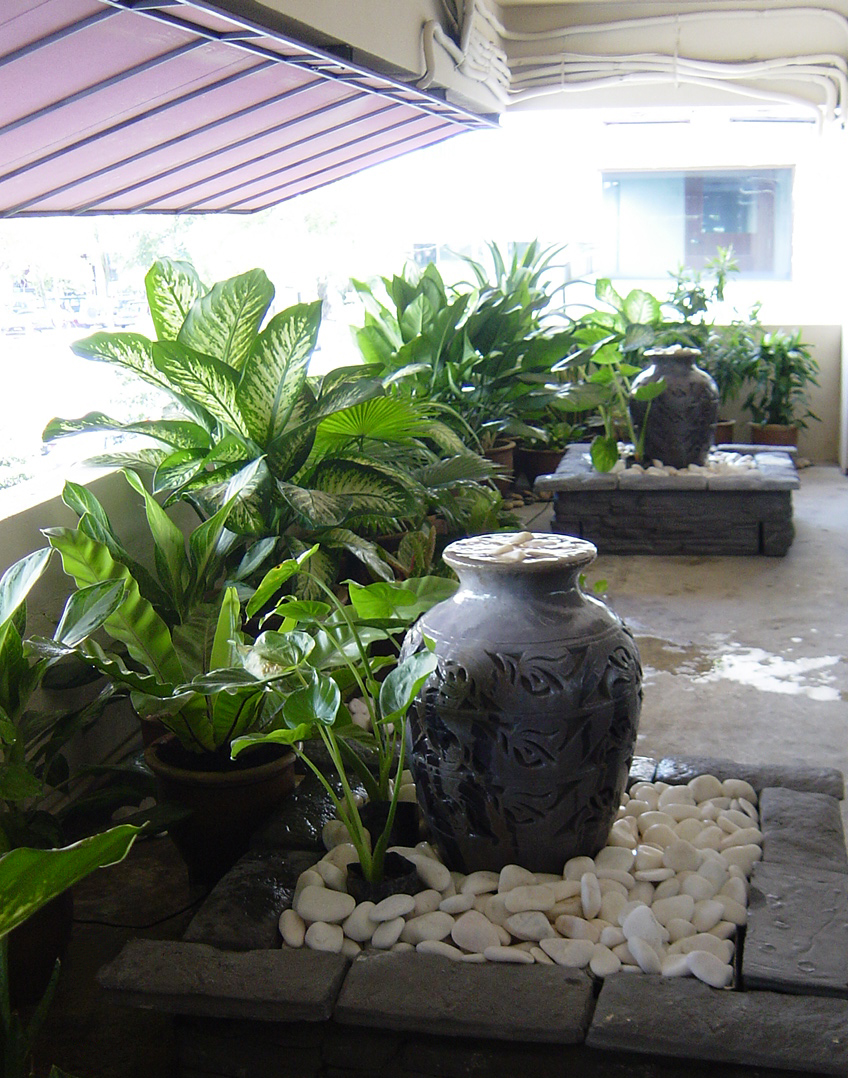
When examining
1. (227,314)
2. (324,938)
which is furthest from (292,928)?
(227,314)

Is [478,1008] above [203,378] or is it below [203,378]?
below

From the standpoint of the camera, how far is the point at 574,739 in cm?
149

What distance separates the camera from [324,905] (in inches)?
59.0

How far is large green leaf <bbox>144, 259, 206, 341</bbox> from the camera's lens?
225 centimetres

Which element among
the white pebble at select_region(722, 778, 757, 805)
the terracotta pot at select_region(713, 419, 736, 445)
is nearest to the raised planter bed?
the terracotta pot at select_region(713, 419, 736, 445)

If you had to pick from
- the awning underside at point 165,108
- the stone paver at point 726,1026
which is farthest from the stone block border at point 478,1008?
the awning underside at point 165,108

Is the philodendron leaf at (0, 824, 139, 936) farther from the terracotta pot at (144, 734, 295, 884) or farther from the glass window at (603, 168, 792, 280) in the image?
the glass window at (603, 168, 792, 280)

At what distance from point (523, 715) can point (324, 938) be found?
0.41 metres

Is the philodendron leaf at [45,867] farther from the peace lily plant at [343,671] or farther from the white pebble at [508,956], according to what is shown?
the white pebble at [508,956]

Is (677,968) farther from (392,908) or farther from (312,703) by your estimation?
(312,703)

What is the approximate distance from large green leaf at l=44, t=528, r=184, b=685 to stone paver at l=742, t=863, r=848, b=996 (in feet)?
3.25

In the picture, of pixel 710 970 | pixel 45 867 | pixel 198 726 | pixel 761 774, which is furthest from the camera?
pixel 761 774

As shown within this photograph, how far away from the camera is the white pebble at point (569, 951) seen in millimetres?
1390

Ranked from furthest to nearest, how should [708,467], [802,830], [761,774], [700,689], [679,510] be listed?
1. [708,467]
2. [679,510]
3. [700,689]
4. [761,774]
5. [802,830]
